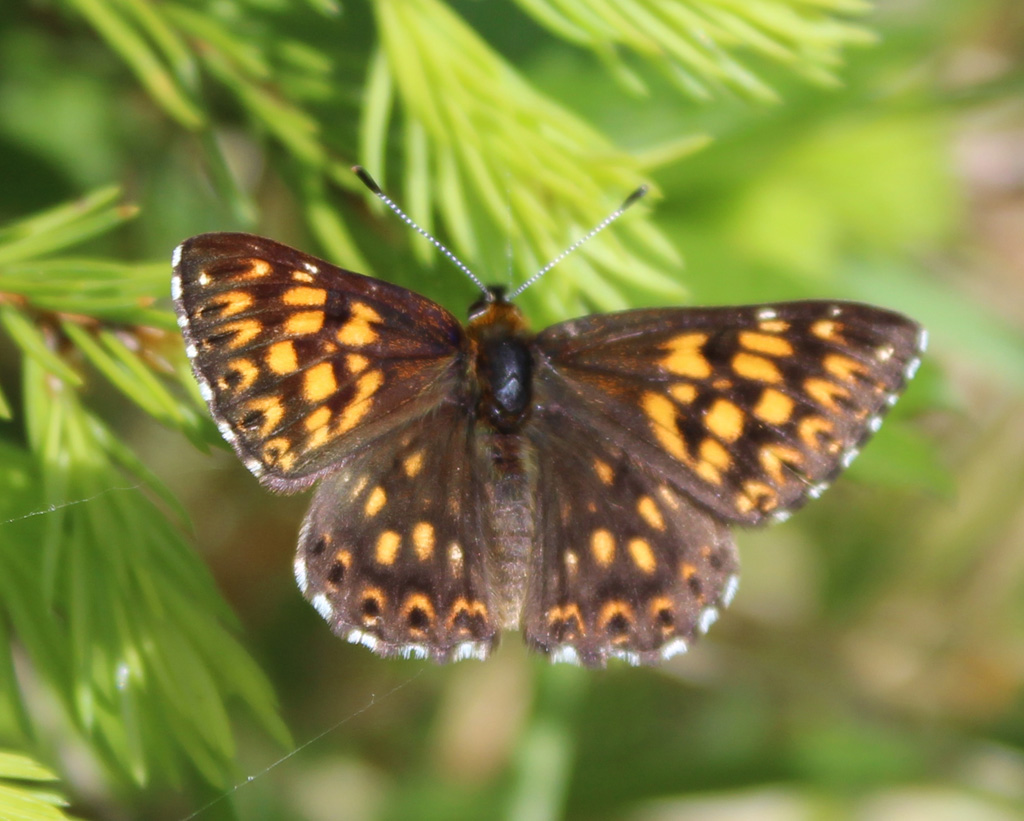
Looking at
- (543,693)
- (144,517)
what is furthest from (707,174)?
(144,517)

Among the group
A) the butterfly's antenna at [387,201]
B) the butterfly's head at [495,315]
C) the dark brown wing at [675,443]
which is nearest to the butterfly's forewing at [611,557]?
the dark brown wing at [675,443]

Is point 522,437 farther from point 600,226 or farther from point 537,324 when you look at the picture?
point 600,226

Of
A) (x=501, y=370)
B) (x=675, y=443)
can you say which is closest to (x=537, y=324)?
(x=501, y=370)

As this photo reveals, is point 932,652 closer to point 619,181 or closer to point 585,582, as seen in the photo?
point 585,582

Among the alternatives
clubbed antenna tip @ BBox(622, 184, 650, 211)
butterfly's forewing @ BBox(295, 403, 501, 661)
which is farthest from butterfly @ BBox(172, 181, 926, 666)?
clubbed antenna tip @ BBox(622, 184, 650, 211)

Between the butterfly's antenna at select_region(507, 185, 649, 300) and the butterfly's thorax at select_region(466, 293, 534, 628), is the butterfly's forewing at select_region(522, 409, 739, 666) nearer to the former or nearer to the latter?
the butterfly's thorax at select_region(466, 293, 534, 628)

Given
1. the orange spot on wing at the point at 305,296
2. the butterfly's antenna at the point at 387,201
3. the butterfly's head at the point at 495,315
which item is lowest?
the butterfly's head at the point at 495,315

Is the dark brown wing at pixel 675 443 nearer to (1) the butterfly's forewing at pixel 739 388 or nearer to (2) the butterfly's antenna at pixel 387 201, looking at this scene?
(1) the butterfly's forewing at pixel 739 388
